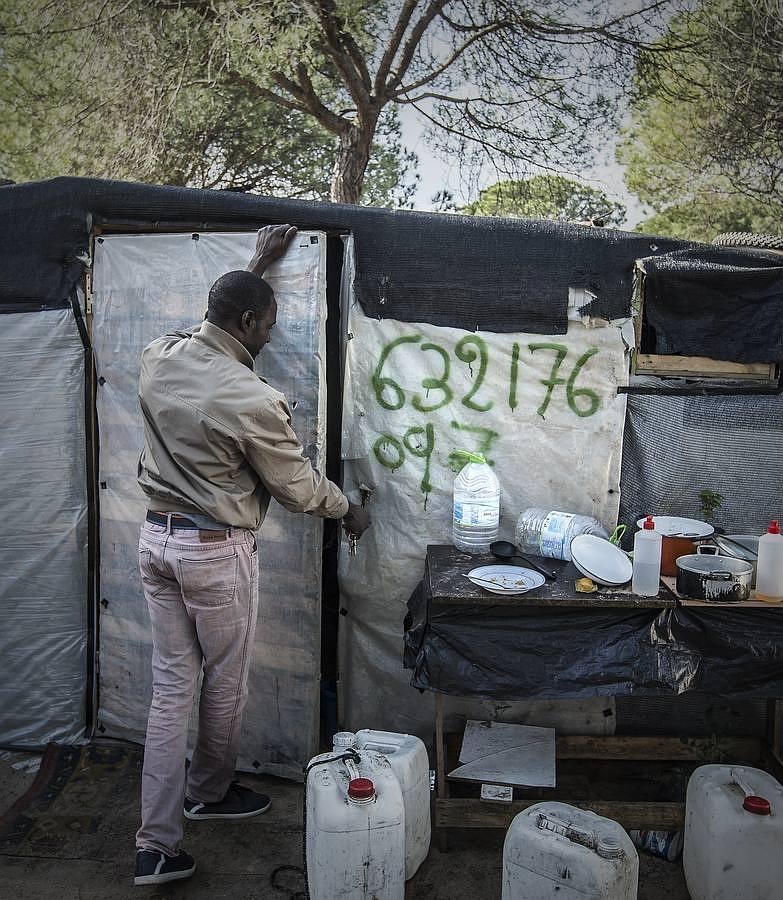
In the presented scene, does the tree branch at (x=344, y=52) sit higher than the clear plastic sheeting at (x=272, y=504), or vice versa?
the tree branch at (x=344, y=52)

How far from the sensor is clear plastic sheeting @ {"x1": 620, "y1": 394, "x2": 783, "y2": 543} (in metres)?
3.73

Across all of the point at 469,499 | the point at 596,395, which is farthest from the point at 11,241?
the point at 596,395

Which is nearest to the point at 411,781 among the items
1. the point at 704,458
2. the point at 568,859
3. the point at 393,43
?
the point at 568,859

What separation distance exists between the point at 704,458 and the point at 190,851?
2826 millimetres

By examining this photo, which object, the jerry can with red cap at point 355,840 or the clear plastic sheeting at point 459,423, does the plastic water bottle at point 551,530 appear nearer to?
the clear plastic sheeting at point 459,423

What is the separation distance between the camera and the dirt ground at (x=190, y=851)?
3.08 meters

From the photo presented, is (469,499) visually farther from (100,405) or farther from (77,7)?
(77,7)

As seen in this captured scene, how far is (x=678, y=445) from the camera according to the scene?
375 cm

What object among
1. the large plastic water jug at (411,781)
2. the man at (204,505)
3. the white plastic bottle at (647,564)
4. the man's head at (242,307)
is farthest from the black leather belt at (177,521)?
→ the white plastic bottle at (647,564)

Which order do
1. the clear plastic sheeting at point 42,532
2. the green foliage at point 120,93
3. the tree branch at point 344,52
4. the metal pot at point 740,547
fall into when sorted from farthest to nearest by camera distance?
the green foliage at point 120,93 < the tree branch at point 344,52 < the clear plastic sheeting at point 42,532 < the metal pot at point 740,547

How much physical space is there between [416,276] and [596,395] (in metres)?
1.00

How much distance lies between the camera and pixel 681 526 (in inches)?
138

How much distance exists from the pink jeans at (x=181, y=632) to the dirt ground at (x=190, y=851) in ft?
0.84

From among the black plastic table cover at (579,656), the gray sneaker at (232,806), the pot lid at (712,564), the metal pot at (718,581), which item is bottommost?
the gray sneaker at (232,806)
